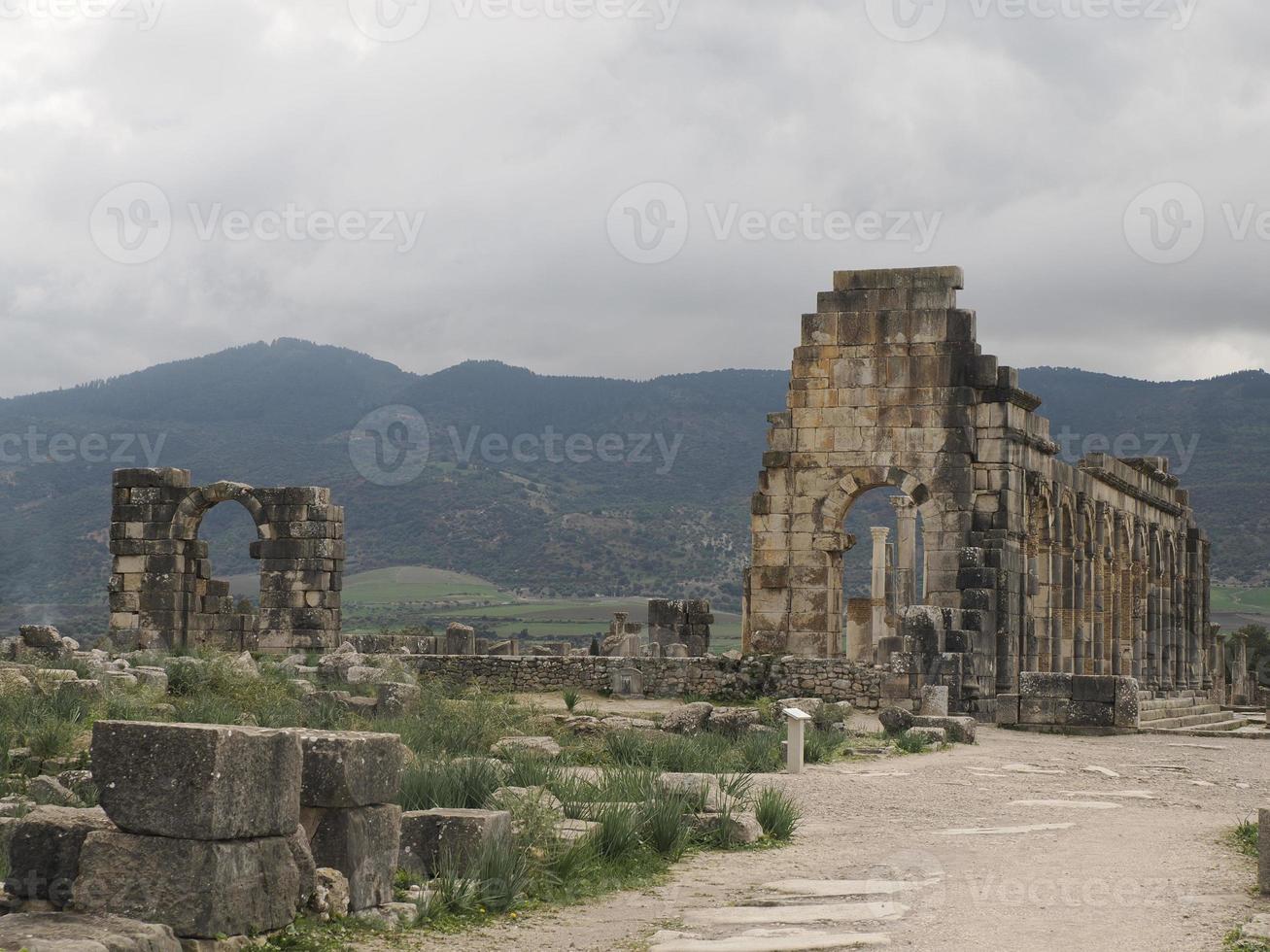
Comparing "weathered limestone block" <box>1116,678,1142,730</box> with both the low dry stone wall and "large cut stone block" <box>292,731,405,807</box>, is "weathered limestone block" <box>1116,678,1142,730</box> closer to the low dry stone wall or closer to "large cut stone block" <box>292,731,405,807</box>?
the low dry stone wall

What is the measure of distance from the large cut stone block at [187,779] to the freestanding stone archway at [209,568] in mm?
21016

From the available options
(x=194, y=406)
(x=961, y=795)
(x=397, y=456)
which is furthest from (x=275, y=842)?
(x=194, y=406)

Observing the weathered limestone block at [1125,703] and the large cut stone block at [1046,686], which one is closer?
the weathered limestone block at [1125,703]

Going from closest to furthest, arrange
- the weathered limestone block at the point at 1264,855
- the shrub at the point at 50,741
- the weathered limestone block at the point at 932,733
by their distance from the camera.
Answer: the weathered limestone block at the point at 1264,855 < the shrub at the point at 50,741 < the weathered limestone block at the point at 932,733

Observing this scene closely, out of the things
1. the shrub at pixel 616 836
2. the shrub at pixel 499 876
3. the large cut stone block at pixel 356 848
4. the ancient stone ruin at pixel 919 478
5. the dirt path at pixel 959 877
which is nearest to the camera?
the dirt path at pixel 959 877

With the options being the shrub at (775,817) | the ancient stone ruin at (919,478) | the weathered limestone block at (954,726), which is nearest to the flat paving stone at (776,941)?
the shrub at (775,817)

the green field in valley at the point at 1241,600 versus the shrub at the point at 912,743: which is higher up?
the green field in valley at the point at 1241,600

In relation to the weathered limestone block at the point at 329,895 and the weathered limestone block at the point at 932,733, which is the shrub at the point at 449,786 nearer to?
the weathered limestone block at the point at 329,895

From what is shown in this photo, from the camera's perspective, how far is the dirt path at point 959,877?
26.6 ft

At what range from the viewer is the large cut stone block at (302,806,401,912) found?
8.33 m

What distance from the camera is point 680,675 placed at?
2583 cm

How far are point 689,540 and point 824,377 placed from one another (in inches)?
3160

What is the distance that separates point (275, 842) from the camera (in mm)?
7762

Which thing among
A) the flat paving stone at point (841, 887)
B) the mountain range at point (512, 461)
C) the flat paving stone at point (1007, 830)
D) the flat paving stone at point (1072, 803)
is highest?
the mountain range at point (512, 461)
